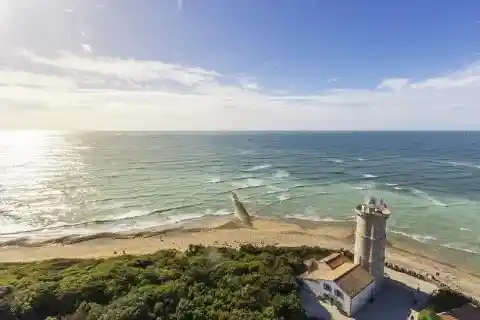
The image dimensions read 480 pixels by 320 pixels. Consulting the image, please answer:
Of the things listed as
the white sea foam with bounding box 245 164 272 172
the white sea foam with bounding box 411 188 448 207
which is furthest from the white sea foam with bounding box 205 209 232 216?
the white sea foam with bounding box 245 164 272 172

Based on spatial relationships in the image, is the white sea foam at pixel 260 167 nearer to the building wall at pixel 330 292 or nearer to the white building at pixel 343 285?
the white building at pixel 343 285

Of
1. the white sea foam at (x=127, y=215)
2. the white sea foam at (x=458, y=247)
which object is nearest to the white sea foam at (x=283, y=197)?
the white sea foam at (x=127, y=215)

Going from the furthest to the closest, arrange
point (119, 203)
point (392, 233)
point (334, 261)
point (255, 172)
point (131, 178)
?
point (255, 172) < point (131, 178) < point (119, 203) < point (392, 233) < point (334, 261)

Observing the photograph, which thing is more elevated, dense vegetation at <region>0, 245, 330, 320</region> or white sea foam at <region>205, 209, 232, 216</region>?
dense vegetation at <region>0, 245, 330, 320</region>

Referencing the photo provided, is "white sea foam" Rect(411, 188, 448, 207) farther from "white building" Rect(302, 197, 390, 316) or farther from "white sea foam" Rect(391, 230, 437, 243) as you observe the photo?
"white building" Rect(302, 197, 390, 316)

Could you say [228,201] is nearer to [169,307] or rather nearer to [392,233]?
[392,233]

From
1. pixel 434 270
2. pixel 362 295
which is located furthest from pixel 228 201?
pixel 362 295
